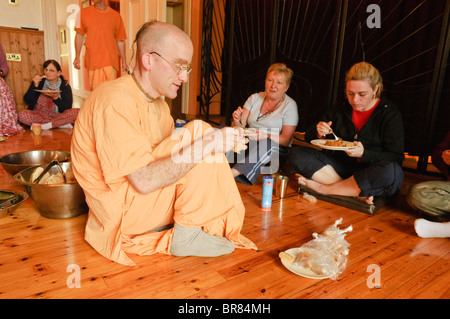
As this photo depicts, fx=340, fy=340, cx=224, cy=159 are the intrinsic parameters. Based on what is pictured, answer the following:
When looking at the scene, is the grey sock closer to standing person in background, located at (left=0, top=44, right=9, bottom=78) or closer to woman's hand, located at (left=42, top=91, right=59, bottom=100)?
woman's hand, located at (left=42, top=91, right=59, bottom=100)

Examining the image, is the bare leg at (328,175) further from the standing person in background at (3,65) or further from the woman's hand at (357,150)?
the standing person in background at (3,65)

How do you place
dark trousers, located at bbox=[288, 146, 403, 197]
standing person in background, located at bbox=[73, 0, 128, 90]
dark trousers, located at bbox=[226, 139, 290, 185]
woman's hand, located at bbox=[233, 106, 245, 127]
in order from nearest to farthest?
dark trousers, located at bbox=[288, 146, 403, 197] < dark trousers, located at bbox=[226, 139, 290, 185] < woman's hand, located at bbox=[233, 106, 245, 127] < standing person in background, located at bbox=[73, 0, 128, 90]

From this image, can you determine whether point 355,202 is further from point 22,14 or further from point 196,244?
point 22,14

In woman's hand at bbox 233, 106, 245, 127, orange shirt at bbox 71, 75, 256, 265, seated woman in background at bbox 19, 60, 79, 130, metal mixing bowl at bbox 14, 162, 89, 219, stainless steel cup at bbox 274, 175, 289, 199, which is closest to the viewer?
orange shirt at bbox 71, 75, 256, 265

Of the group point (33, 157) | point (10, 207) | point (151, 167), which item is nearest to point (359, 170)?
point (151, 167)

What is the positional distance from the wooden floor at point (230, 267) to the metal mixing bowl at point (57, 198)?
4 centimetres

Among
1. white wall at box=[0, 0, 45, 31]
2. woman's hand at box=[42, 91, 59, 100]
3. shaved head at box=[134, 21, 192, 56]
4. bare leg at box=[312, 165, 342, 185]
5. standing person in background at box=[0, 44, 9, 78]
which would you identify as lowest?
bare leg at box=[312, 165, 342, 185]

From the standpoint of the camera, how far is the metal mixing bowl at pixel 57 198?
5.14ft

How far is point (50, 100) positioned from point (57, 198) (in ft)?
8.98

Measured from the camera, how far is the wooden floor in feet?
3.84

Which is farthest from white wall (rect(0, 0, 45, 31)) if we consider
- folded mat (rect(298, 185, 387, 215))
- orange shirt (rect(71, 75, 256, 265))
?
folded mat (rect(298, 185, 387, 215))

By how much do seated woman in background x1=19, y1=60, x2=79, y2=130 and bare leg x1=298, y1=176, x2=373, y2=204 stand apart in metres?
2.92

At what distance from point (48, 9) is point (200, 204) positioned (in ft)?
13.4

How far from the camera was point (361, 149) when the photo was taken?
1.91 meters
